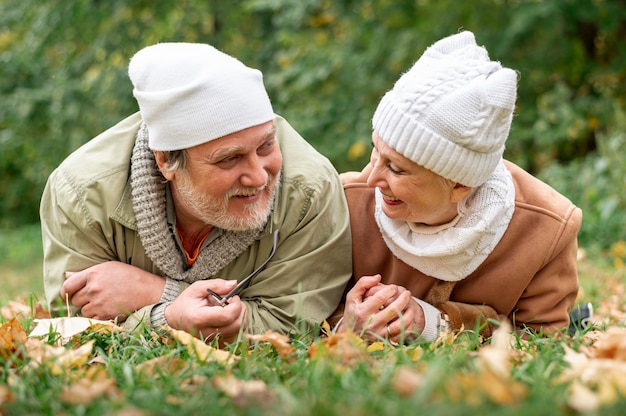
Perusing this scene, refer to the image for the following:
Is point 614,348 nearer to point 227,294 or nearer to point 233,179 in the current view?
point 227,294

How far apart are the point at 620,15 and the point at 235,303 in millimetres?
6853

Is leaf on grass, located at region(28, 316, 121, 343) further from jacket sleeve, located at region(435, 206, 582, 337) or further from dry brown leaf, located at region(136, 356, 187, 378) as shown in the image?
jacket sleeve, located at region(435, 206, 582, 337)

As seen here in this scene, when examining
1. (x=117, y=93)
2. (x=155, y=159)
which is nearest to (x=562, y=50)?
(x=117, y=93)

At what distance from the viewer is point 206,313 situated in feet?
9.61

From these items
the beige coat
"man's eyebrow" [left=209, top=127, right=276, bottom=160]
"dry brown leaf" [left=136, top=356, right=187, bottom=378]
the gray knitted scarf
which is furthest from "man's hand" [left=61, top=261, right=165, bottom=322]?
the beige coat

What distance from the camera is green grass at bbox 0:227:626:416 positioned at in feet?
5.38

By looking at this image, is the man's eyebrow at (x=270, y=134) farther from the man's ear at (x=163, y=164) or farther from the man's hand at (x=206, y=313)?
the man's hand at (x=206, y=313)

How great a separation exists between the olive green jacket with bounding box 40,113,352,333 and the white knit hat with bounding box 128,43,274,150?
0.98 feet

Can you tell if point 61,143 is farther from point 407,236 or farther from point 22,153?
point 407,236

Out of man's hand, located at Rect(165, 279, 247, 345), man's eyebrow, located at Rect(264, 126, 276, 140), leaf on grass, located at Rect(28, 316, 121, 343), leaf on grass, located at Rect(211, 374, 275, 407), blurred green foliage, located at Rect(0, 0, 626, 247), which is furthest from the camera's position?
blurred green foliage, located at Rect(0, 0, 626, 247)

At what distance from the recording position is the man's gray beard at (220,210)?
3.22m

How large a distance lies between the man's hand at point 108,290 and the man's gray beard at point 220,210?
0.37m

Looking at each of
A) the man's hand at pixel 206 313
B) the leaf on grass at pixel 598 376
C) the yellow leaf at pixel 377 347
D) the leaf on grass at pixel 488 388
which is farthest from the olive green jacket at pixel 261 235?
the leaf on grass at pixel 488 388

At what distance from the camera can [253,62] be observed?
1151cm
